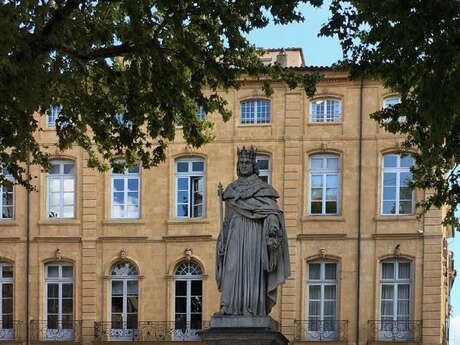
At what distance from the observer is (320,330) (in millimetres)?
43188

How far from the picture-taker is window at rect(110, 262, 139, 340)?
145ft

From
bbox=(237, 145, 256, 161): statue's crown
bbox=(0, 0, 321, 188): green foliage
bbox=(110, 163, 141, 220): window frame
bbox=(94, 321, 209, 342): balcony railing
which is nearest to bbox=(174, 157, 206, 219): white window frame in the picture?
bbox=(110, 163, 141, 220): window frame

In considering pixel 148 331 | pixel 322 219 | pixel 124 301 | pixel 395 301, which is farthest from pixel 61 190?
pixel 395 301

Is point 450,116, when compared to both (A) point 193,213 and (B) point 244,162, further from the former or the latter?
(A) point 193,213

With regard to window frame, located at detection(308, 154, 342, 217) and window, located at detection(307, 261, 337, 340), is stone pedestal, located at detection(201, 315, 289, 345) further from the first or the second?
window frame, located at detection(308, 154, 342, 217)

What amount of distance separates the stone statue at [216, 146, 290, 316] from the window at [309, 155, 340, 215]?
27406 mm

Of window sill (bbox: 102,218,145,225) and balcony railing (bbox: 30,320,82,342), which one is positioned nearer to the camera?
balcony railing (bbox: 30,320,82,342)

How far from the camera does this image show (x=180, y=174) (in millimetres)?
44688

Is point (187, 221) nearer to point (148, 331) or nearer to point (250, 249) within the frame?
point (148, 331)

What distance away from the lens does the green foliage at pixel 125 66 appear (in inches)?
861

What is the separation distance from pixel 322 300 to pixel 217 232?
4.41 m

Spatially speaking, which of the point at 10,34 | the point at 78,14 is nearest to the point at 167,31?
the point at 78,14

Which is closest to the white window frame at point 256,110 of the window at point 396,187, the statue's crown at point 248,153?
the window at point 396,187

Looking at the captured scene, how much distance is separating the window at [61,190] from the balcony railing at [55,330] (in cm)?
385
